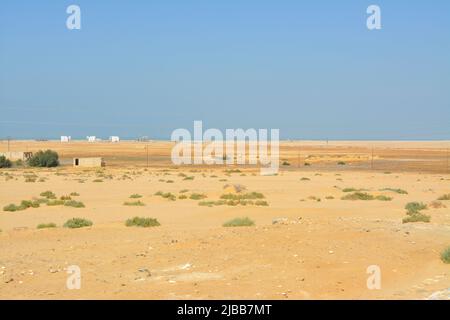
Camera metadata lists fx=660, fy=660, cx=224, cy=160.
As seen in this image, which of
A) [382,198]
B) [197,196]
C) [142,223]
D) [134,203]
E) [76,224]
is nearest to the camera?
[76,224]

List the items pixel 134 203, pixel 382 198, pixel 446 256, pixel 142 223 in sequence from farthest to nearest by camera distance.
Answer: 1. pixel 382 198
2. pixel 134 203
3. pixel 142 223
4. pixel 446 256

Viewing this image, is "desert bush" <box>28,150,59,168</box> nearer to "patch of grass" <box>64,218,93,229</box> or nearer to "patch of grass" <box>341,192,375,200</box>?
"patch of grass" <box>341,192,375,200</box>

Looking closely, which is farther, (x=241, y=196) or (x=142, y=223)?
(x=241, y=196)

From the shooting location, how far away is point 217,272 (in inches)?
481

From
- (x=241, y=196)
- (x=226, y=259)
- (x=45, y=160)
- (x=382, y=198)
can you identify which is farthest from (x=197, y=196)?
(x=45, y=160)

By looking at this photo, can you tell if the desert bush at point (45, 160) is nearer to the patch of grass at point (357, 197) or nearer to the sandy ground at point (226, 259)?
the patch of grass at point (357, 197)

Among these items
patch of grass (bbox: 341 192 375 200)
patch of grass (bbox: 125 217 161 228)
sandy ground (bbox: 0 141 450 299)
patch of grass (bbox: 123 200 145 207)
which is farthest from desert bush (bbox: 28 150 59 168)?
patch of grass (bbox: 125 217 161 228)

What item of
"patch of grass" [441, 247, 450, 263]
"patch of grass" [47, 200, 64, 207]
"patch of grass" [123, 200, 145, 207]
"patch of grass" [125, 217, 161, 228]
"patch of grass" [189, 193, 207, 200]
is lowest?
"patch of grass" [189, 193, 207, 200]

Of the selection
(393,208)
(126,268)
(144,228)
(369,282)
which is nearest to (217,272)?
(126,268)

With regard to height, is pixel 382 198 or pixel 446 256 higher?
pixel 446 256

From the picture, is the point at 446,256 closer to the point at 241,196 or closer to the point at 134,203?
the point at 134,203

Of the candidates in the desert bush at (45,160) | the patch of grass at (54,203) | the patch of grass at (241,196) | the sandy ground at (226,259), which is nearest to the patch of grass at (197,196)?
the patch of grass at (241,196)

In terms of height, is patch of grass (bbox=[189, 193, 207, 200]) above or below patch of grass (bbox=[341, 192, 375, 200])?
above
